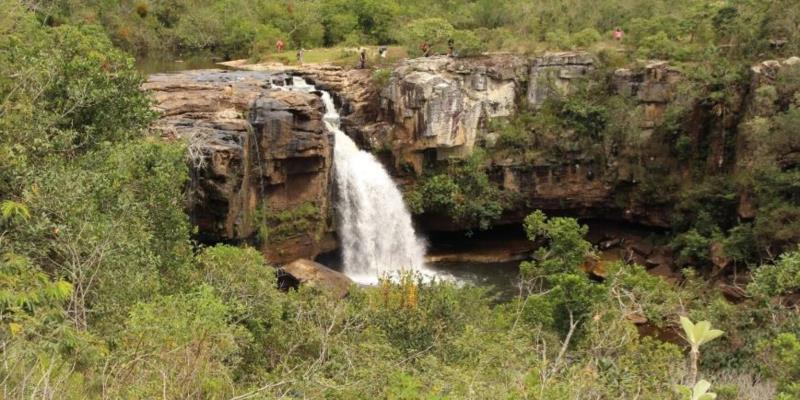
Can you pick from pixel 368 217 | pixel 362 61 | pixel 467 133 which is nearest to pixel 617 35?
pixel 467 133

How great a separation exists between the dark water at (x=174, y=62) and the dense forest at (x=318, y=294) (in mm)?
13554

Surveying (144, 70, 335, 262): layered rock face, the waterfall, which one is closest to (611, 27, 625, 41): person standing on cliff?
the waterfall

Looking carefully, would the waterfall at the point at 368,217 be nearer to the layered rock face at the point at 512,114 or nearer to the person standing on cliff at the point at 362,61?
the layered rock face at the point at 512,114

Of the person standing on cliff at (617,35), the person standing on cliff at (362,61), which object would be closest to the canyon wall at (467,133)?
the person standing on cliff at (362,61)

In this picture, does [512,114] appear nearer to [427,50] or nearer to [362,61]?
[427,50]

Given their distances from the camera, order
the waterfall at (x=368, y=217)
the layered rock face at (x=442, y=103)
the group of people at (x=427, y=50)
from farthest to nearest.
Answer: the group of people at (x=427, y=50)
the layered rock face at (x=442, y=103)
the waterfall at (x=368, y=217)

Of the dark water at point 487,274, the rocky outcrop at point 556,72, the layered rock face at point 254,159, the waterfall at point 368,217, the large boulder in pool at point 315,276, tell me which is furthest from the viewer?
the rocky outcrop at point 556,72

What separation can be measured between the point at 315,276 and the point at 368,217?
14.1ft

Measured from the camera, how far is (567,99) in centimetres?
2409

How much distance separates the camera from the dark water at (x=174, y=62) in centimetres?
3031

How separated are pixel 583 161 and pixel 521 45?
188 inches

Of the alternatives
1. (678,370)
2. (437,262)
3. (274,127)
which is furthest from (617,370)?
(437,262)

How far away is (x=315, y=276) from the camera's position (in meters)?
18.6

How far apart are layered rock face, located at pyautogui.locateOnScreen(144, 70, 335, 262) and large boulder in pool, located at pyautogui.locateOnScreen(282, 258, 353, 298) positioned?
1295 mm
